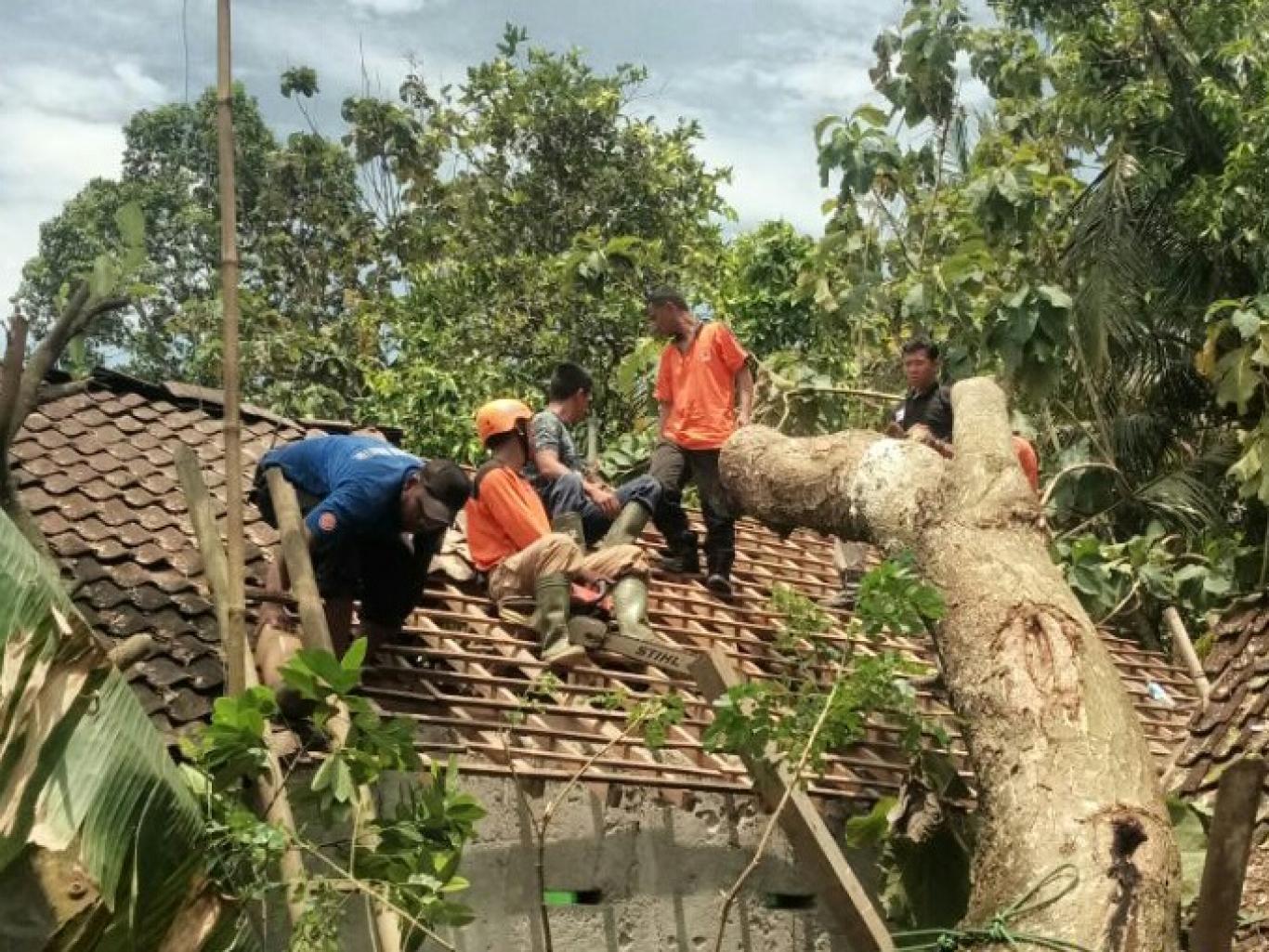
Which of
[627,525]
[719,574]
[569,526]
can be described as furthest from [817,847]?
[719,574]

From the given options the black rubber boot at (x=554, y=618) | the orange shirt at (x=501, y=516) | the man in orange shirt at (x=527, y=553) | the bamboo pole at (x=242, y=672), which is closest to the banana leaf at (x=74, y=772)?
the bamboo pole at (x=242, y=672)

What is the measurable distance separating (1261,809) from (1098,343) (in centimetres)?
784

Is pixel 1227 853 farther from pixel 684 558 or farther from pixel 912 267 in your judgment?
pixel 912 267

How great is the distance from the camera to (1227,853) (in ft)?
13.6

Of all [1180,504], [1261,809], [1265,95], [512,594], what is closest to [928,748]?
[1261,809]

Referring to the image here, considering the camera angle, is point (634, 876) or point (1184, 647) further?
point (1184, 647)

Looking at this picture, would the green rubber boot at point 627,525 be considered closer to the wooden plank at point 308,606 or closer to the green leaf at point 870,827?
the wooden plank at point 308,606

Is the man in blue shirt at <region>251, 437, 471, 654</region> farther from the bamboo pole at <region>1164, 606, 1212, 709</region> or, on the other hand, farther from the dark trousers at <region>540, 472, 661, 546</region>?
the bamboo pole at <region>1164, 606, 1212, 709</region>

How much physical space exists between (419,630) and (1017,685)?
2.52 meters

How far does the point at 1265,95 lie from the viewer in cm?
1341

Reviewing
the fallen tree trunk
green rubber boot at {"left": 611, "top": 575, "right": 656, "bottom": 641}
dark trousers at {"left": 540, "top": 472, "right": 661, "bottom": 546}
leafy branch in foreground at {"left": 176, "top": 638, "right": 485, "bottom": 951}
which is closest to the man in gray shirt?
dark trousers at {"left": 540, "top": 472, "right": 661, "bottom": 546}

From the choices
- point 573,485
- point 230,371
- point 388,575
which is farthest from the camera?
point 573,485

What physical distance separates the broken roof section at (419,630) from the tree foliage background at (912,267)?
6.55 feet

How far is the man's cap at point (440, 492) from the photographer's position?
20.0ft
